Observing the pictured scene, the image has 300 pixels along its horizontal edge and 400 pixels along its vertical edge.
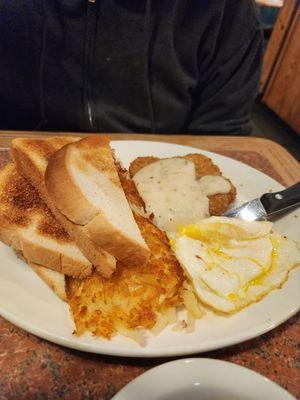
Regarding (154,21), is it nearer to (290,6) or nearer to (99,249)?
(99,249)

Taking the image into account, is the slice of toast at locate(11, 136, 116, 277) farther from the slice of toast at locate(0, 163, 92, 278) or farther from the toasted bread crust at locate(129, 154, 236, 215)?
the toasted bread crust at locate(129, 154, 236, 215)

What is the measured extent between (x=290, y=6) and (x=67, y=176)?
5257 millimetres

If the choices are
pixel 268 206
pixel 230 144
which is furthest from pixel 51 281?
pixel 230 144

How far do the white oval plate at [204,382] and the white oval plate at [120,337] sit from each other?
25 centimetres

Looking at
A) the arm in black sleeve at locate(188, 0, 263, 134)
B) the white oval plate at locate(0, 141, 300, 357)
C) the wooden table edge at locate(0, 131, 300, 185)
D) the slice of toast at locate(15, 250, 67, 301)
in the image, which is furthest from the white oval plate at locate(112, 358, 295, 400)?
the arm in black sleeve at locate(188, 0, 263, 134)

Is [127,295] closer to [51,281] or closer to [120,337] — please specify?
[120,337]

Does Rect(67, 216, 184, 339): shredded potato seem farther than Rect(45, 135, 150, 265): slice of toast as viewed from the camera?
No

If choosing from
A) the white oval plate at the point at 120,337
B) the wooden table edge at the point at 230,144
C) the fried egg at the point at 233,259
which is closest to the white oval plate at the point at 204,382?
the white oval plate at the point at 120,337

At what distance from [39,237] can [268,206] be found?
0.91 meters

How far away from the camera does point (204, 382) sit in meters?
0.71

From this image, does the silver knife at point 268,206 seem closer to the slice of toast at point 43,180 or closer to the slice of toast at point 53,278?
the slice of toast at point 43,180

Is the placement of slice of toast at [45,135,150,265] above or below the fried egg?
above

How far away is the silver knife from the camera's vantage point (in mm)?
1474

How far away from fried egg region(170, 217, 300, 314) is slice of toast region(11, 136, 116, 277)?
0.86 ft
